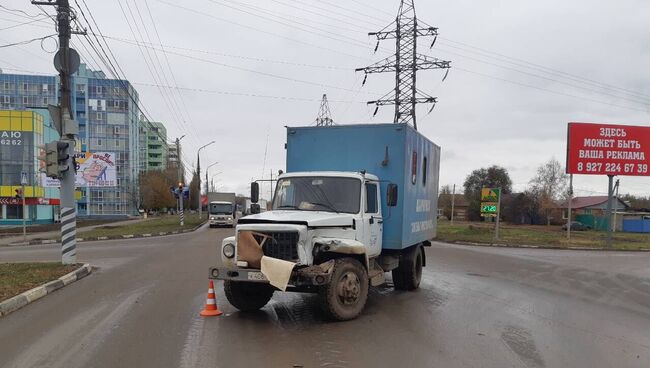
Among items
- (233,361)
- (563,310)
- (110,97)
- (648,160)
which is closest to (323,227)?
(233,361)

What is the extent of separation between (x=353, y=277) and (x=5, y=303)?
5.90 metres

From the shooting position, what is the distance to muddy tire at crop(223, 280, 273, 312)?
817cm

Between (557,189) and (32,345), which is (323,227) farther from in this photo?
(557,189)

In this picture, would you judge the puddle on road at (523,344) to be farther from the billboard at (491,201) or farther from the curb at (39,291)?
the billboard at (491,201)

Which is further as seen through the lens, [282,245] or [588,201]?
[588,201]

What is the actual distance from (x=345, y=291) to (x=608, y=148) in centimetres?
2752

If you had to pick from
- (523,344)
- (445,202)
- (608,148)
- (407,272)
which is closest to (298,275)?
(523,344)

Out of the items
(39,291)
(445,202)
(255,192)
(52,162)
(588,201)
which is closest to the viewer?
(255,192)

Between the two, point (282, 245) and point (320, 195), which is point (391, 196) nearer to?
point (320, 195)

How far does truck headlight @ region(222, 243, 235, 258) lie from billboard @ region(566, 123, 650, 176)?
88.6 ft

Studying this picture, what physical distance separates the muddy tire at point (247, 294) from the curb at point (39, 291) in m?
3.73

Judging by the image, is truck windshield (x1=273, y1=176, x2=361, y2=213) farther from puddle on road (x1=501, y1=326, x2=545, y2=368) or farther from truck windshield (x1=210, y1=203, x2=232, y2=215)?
truck windshield (x1=210, y1=203, x2=232, y2=215)

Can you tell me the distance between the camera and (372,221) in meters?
8.66

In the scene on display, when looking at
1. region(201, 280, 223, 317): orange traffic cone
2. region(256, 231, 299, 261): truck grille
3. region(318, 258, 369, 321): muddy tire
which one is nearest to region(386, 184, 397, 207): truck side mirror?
region(318, 258, 369, 321): muddy tire
